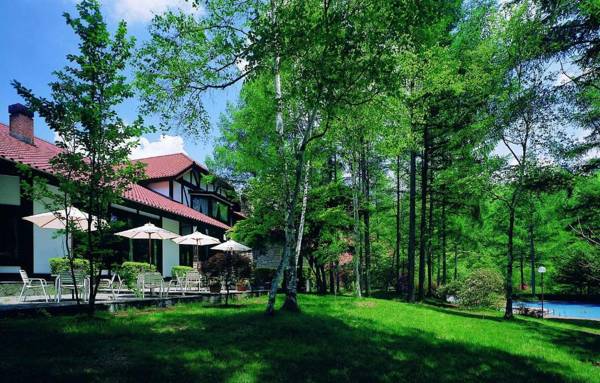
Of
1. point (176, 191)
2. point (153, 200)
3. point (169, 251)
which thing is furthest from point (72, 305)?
point (176, 191)

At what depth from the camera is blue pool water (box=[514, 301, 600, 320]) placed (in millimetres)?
32719

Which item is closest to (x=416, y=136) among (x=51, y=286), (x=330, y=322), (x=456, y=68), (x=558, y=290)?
(x=456, y=68)

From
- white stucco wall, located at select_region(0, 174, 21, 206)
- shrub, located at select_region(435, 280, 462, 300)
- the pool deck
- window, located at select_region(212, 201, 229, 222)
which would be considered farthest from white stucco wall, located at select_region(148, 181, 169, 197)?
shrub, located at select_region(435, 280, 462, 300)

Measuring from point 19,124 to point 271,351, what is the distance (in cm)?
1693

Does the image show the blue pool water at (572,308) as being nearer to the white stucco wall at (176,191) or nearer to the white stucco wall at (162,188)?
the white stucco wall at (176,191)

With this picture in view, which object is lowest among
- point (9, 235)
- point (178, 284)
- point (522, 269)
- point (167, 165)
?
point (522, 269)

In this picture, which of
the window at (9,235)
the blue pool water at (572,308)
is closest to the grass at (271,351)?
the window at (9,235)

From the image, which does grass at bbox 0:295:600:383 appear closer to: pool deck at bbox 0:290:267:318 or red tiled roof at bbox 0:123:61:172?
pool deck at bbox 0:290:267:318

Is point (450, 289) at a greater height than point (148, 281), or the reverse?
point (148, 281)

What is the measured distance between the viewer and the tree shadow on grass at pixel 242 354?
550cm

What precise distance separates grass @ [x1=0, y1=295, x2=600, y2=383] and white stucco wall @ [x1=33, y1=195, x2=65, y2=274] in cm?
761

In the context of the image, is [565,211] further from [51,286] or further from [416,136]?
[51,286]

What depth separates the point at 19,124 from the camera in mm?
17703

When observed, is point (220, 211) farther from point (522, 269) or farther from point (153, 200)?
point (522, 269)
